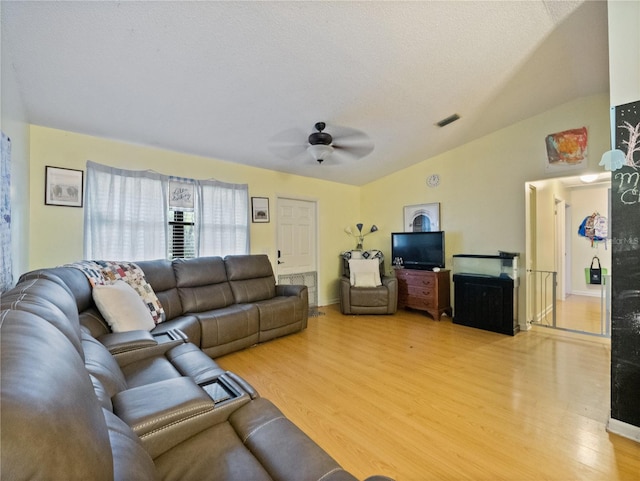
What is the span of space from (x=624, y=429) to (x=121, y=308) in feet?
11.7

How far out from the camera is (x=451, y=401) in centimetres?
210

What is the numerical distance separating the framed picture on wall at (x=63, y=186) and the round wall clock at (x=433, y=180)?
4.83 metres

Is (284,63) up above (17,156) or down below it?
above

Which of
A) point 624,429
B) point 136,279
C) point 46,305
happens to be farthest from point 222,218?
point 624,429

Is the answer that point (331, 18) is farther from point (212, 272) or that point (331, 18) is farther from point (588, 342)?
point (588, 342)

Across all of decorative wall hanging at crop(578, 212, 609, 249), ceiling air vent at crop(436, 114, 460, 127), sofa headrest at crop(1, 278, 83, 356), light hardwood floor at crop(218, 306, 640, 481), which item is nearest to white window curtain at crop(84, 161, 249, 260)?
light hardwood floor at crop(218, 306, 640, 481)

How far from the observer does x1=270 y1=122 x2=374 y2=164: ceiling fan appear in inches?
101

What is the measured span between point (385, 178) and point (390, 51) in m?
3.26

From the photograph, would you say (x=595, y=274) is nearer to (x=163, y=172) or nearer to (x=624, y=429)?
(x=624, y=429)

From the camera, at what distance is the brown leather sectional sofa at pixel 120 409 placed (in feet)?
1.33

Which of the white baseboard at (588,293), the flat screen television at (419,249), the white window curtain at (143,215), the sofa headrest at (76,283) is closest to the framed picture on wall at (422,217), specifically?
the flat screen television at (419,249)

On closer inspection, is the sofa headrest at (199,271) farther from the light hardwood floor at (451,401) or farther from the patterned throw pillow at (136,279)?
the light hardwood floor at (451,401)

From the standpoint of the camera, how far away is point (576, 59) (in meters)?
2.57

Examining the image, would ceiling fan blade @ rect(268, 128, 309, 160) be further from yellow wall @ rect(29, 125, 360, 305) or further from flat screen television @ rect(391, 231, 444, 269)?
flat screen television @ rect(391, 231, 444, 269)
